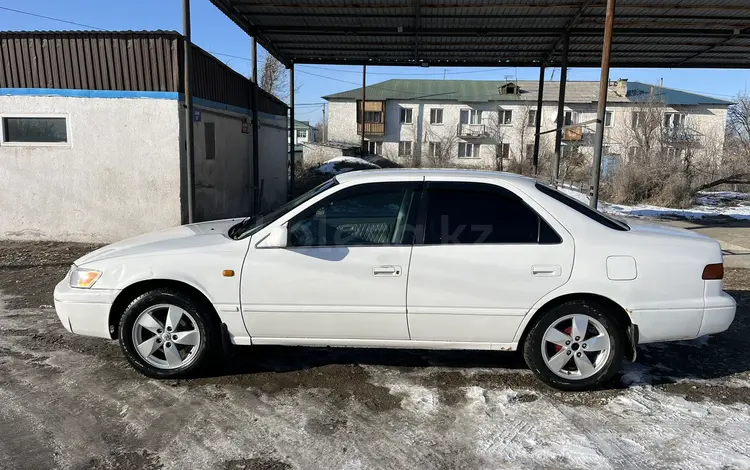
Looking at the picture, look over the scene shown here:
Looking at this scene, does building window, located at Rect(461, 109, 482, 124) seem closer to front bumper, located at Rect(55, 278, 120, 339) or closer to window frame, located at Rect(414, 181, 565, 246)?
window frame, located at Rect(414, 181, 565, 246)

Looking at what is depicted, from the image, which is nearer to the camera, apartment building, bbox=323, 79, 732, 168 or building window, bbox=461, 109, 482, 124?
apartment building, bbox=323, 79, 732, 168

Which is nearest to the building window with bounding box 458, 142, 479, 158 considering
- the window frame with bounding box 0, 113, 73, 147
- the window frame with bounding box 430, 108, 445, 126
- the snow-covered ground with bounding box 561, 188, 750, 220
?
the window frame with bounding box 430, 108, 445, 126

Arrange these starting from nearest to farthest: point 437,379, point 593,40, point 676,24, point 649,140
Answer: point 437,379
point 676,24
point 593,40
point 649,140

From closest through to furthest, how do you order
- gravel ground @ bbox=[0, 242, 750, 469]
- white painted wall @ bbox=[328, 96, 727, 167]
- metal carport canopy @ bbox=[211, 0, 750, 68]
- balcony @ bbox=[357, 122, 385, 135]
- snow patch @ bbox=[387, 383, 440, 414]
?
gravel ground @ bbox=[0, 242, 750, 469] < snow patch @ bbox=[387, 383, 440, 414] < metal carport canopy @ bbox=[211, 0, 750, 68] < white painted wall @ bbox=[328, 96, 727, 167] < balcony @ bbox=[357, 122, 385, 135]

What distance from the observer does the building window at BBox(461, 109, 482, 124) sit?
50.8m

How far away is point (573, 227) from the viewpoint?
156 inches

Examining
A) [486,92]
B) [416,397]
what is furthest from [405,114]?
[416,397]

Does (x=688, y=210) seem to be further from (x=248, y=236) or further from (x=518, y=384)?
(x=248, y=236)

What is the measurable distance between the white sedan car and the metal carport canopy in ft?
23.6

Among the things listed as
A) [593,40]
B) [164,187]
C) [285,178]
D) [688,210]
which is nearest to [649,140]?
[688,210]

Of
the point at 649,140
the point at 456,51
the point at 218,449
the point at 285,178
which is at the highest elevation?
the point at 456,51

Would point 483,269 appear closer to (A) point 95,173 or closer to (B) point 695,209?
(A) point 95,173

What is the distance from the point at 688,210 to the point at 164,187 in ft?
53.8

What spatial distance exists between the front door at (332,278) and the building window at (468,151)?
4902 centimetres
